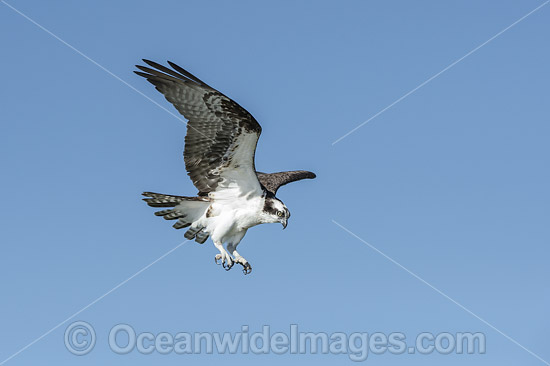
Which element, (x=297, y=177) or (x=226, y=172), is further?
(x=297, y=177)

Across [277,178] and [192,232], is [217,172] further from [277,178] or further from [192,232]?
[277,178]

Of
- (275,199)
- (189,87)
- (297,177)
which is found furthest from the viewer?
(297,177)

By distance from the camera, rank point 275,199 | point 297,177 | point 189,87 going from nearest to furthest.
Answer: point 189,87 → point 275,199 → point 297,177

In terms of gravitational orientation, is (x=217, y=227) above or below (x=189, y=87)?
below

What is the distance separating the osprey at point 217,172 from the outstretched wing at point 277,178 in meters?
1.22

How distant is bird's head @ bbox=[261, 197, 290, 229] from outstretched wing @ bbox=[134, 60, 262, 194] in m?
0.32

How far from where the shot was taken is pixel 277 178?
20312 millimetres

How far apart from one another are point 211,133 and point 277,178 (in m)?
3.31

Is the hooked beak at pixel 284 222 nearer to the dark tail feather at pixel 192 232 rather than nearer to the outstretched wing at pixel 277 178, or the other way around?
the dark tail feather at pixel 192 232

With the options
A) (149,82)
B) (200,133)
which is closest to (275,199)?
(200,133)

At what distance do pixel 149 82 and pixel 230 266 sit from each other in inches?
128

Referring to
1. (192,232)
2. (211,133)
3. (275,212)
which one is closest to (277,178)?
(275,212)

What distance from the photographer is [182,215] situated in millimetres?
18094

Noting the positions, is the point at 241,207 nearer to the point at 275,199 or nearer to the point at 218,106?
the point at 275,199
